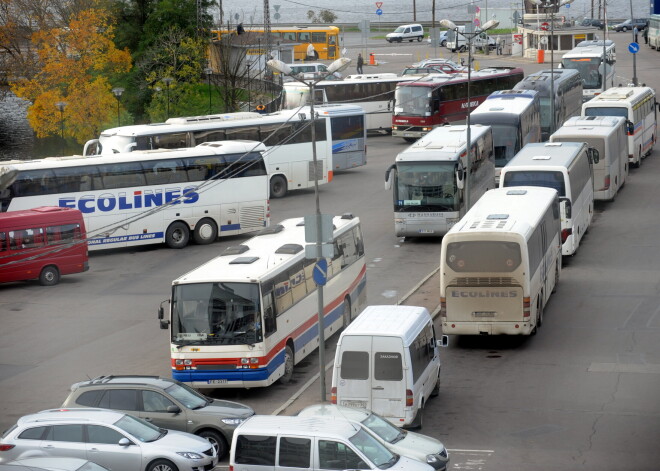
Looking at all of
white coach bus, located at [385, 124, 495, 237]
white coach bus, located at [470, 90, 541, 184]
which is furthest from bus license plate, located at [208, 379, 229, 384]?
white coach bus, located at [470, 90, 541, 184]

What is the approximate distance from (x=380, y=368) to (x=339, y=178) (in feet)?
102

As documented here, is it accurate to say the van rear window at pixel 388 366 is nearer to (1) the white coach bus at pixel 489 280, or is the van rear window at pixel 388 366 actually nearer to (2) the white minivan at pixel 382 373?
(2) the white minivan at pixel 382 373

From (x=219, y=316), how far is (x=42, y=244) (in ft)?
43.6

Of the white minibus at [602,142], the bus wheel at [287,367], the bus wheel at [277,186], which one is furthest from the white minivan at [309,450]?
the bus wheel at [277,186]

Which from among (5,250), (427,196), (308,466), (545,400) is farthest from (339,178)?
(308,466)

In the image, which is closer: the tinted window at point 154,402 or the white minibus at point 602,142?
the tinted window at point 154,402

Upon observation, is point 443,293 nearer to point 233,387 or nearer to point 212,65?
point 233,387

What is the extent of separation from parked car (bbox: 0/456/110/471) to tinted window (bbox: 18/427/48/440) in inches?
67.4

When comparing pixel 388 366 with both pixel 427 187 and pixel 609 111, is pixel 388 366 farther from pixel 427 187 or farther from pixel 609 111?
pixel 609 111

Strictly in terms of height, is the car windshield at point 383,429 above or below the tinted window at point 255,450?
below

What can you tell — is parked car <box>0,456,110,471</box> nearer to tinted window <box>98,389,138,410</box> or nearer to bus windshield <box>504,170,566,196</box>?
tinted window <box>98,389,138,410</box>

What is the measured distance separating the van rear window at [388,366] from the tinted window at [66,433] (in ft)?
16.6

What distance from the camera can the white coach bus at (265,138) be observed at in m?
43.5

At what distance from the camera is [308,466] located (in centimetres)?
1656
